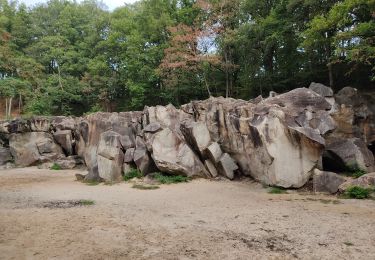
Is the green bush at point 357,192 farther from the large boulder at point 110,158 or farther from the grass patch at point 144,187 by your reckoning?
the large boulder at point 110,158

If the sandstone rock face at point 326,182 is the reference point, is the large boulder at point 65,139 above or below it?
above

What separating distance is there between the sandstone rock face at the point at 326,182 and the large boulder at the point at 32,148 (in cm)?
1891

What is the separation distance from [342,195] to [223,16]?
1762cm

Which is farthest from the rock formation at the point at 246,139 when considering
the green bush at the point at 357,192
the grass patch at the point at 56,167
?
the grass patch at the point at 56,167

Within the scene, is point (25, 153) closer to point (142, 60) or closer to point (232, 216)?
point (142, 60)

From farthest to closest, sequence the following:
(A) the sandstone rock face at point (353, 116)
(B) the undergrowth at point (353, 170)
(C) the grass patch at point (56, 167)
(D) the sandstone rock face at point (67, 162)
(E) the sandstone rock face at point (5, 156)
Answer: (E) the sandstone rock face at point (5, 156) < (D) the sandstone rock face at point (67, 162) < (C) the grass patch at point (56, 167) < (A) the sandstone rock face at point (353, 116) < (B) the undergrowth at point (353, 170)

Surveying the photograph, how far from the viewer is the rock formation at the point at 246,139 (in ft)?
39.0

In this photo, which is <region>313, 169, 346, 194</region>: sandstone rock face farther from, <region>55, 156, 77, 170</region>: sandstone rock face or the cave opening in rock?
<region>55, 156, 77, 170</region>: sandstone rock face

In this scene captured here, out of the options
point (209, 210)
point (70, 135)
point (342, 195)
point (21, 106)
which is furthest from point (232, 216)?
point (21, 106)

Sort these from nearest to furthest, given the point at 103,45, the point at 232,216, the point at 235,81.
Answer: the point at 232,216 → the point at 235,81 → the point at 103,45

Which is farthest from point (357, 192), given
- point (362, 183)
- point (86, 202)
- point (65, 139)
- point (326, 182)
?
point (65, 139)

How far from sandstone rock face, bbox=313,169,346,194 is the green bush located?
0.52 meters

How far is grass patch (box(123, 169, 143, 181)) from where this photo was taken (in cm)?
1500

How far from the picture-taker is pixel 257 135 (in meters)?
12.8
